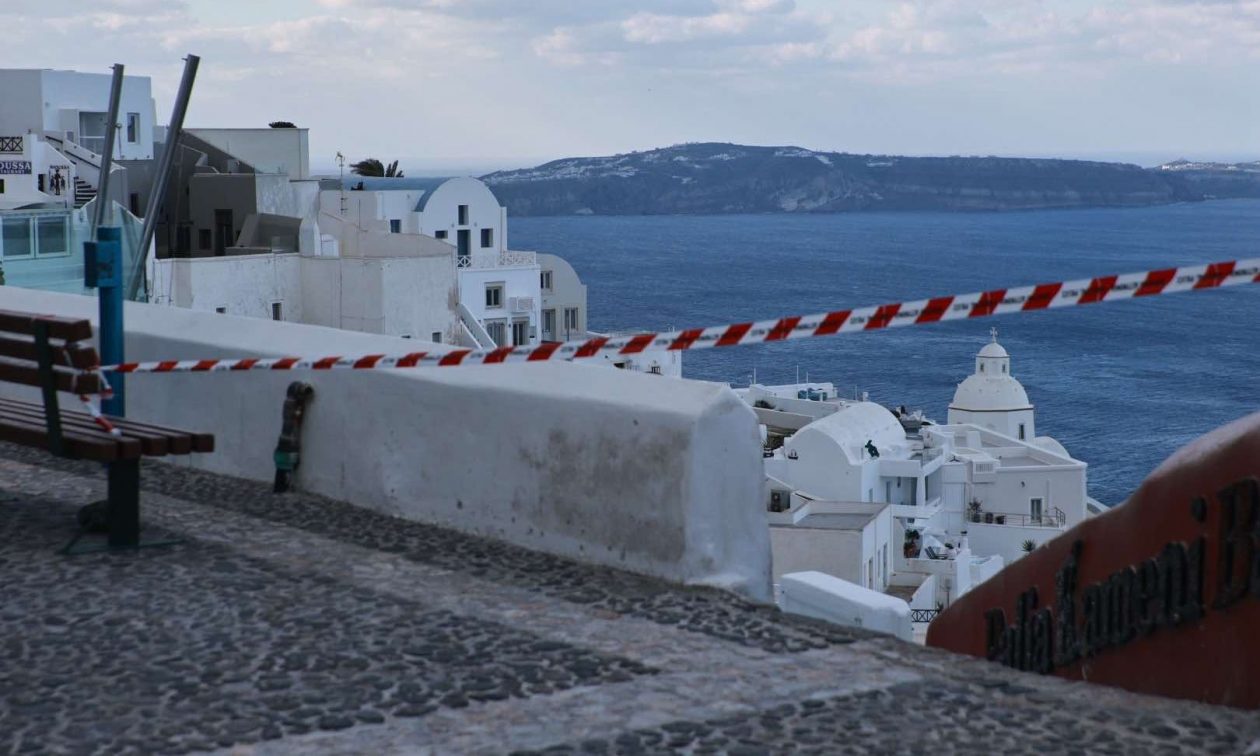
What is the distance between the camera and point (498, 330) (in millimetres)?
50125

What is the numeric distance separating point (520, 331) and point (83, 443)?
45193 millimetres

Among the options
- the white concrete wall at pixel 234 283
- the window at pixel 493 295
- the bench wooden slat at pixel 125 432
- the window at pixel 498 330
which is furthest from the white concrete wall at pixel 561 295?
the bench wooden slat at pixel 125 432

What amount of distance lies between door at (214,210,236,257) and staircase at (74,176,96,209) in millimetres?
3418

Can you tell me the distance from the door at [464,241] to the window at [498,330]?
3042 millimetres

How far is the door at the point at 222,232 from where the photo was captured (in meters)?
42.4

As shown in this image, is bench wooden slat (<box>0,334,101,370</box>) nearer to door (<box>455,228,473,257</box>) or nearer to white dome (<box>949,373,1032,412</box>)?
door (<box>455,228,473,257</box>)

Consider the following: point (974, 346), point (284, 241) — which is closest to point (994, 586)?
point (284, 241)

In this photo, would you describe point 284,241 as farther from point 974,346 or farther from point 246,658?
point 974,346

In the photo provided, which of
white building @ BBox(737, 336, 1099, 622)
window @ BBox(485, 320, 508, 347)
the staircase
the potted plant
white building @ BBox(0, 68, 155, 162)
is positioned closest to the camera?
white building @ BBox(737, 336, 1099, 622)

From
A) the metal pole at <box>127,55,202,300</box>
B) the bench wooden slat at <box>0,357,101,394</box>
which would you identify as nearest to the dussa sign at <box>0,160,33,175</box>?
the metal pole at <box>127,55,202,300</box>

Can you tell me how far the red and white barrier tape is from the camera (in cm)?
491

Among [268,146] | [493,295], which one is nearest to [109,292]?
[493,295]

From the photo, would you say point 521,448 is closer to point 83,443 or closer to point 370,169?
point 83,443

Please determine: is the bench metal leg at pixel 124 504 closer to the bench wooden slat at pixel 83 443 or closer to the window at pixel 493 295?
the bench wooden slat at pixel 83 443
